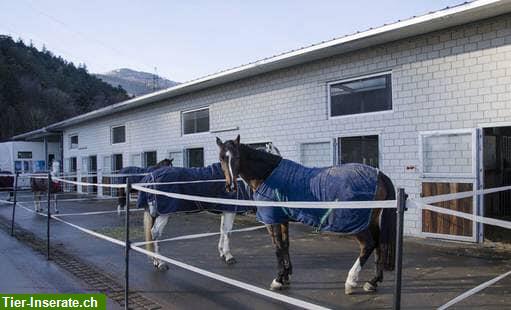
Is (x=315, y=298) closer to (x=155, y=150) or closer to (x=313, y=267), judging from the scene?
(x=313, y=267)

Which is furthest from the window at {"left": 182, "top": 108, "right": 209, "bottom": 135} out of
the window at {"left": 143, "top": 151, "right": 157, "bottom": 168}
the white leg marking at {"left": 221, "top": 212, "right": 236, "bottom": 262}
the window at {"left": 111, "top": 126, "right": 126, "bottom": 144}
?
the white leg marking at {"left": 221, "top": 212, "right": 236, "bottom": 262}

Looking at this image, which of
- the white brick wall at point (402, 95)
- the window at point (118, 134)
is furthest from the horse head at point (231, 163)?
the window at point (118, 134)

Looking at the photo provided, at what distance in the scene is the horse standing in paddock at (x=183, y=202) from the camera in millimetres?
6163

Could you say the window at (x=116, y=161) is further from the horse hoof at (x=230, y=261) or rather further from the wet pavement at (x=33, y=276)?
the horse hoof at (x=230, y=261)

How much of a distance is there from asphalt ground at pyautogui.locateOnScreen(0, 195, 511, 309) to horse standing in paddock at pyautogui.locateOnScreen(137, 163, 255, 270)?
42 centimetres

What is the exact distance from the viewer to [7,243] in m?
8.34

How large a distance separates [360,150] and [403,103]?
147 centimetres

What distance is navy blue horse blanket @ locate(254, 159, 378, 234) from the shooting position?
455 centimetres

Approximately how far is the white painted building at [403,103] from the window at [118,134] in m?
7.37

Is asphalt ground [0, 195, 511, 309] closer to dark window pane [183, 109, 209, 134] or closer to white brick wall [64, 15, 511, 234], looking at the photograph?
white brick wall [64, 15, 511, 234]

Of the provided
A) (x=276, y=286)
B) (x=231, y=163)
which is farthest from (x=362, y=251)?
(x=231, y=163)

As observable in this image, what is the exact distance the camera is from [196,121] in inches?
586

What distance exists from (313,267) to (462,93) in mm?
4244

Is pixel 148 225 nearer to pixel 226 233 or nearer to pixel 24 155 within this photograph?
pixel 226 233
